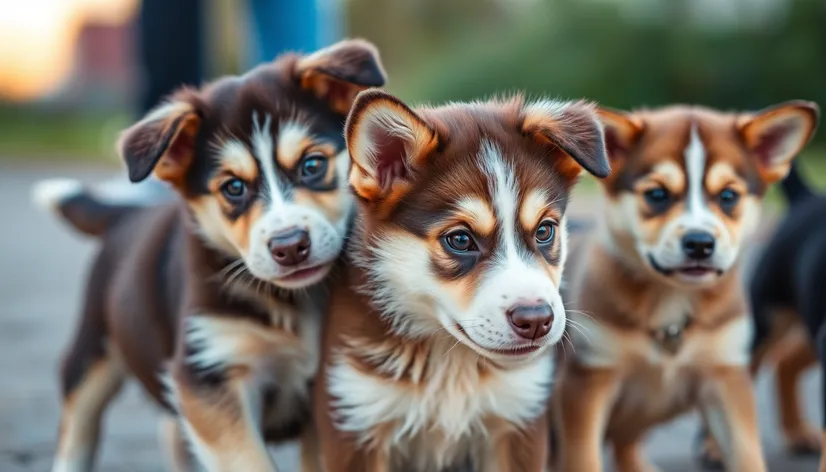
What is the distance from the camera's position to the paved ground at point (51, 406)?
4.58m

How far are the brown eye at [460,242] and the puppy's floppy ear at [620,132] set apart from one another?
1204 millimetres

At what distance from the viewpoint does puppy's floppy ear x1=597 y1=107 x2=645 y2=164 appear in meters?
4.04

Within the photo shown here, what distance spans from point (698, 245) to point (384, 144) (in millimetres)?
1274

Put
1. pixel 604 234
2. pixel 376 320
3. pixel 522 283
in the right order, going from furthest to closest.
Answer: pixel 604 234 < pixel 376 320 < pixel 522 283

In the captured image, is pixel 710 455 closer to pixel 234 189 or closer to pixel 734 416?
pixel 734 416

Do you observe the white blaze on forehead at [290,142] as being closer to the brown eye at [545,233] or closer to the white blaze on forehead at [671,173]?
the brown eye at [545,233]

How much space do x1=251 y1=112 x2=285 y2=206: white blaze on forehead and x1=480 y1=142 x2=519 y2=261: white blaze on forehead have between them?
31.0 inches

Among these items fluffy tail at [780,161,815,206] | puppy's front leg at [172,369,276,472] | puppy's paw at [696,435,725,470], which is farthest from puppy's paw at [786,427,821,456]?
puppy's front leg at [172,369,276,472]

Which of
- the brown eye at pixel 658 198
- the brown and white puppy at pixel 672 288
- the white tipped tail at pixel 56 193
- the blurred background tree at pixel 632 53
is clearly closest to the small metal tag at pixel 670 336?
the brown and white puppy at pixel 672 288

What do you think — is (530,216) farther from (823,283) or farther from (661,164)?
(823,283)

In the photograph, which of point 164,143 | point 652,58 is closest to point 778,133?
point 164,143

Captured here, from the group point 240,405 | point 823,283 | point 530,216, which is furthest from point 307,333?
point 823,283

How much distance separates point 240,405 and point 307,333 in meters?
0.33

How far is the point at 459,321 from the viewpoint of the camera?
2.99 meters
